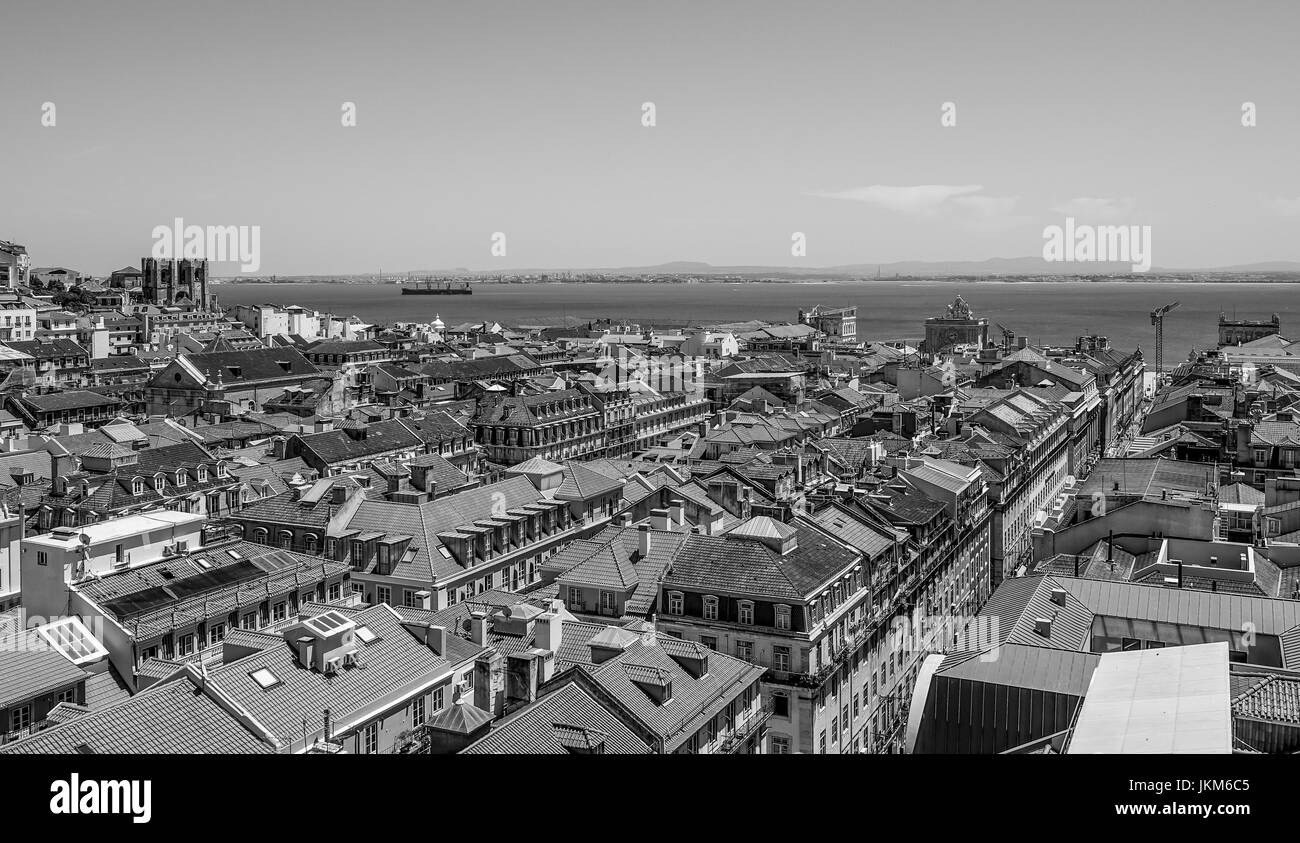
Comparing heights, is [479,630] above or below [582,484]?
below

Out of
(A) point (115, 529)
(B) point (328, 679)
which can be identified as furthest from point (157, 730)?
(A) point (115, 529)

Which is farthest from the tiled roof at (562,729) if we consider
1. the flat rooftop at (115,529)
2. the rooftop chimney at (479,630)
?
the flat rooftop at (115,529)

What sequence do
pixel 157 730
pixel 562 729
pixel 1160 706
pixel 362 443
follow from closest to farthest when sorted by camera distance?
pixel 1160 706, pixel 157 730, pixel 562 729, pixel 362 443

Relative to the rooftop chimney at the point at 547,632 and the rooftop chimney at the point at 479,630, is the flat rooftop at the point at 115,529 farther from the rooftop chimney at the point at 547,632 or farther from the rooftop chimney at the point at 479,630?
the rooftop chimney at the point at 547,632

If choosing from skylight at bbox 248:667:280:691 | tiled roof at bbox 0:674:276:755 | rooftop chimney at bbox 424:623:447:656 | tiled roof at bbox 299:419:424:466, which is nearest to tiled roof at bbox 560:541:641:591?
rooftop chimney at bbox 424:623:447:656

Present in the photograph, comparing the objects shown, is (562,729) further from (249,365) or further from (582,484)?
(249,365)

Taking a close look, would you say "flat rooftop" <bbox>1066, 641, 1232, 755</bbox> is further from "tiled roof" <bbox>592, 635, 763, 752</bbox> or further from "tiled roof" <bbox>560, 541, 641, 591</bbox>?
"tiled roof" <bbox>560, 541, 641, 591</bbox>
